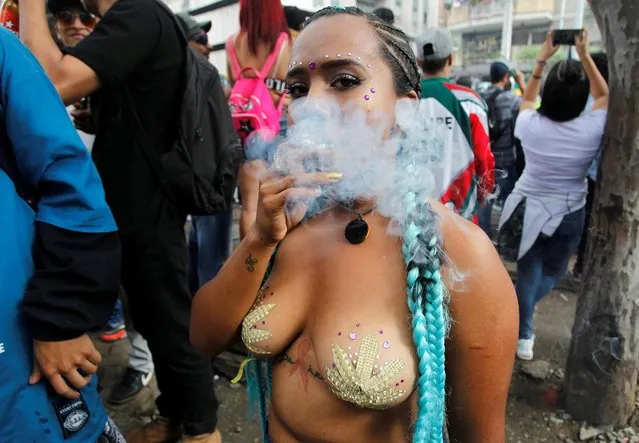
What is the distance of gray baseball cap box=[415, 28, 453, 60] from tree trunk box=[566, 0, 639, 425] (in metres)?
0.83

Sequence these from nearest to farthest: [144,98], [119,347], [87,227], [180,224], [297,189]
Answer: [297,189], [87,227], [144,98], [180,224], [119,347]

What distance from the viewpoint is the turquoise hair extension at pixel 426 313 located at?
106 centimetres

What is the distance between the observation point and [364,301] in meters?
1.13

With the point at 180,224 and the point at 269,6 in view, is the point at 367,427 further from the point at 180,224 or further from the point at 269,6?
the point at 269,6

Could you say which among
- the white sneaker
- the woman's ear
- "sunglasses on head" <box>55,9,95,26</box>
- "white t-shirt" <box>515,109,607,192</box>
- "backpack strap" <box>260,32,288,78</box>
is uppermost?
"sunglasses on head" <box>55,9,95,26</box>

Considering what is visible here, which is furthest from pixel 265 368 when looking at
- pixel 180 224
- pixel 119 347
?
pixel 119 347

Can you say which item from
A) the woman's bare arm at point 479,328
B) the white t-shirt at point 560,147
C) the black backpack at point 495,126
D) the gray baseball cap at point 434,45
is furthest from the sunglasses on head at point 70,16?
the black backpack at point 495,126

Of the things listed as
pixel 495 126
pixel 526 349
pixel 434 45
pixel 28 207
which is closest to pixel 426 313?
pixel 28 207

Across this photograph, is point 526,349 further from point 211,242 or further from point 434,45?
point 211,242

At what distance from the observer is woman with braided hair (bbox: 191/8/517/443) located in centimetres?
108

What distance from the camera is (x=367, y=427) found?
1.17 m

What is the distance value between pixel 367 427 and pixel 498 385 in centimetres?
34

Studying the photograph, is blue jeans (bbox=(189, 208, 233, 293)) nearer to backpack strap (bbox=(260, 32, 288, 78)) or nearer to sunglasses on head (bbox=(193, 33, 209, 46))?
backpack strap (bbox=(260, 32, 288, 78))

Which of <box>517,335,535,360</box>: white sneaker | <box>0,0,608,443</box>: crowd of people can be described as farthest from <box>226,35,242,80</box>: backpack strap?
<box>517,335,535,360</box>: white sneaker
